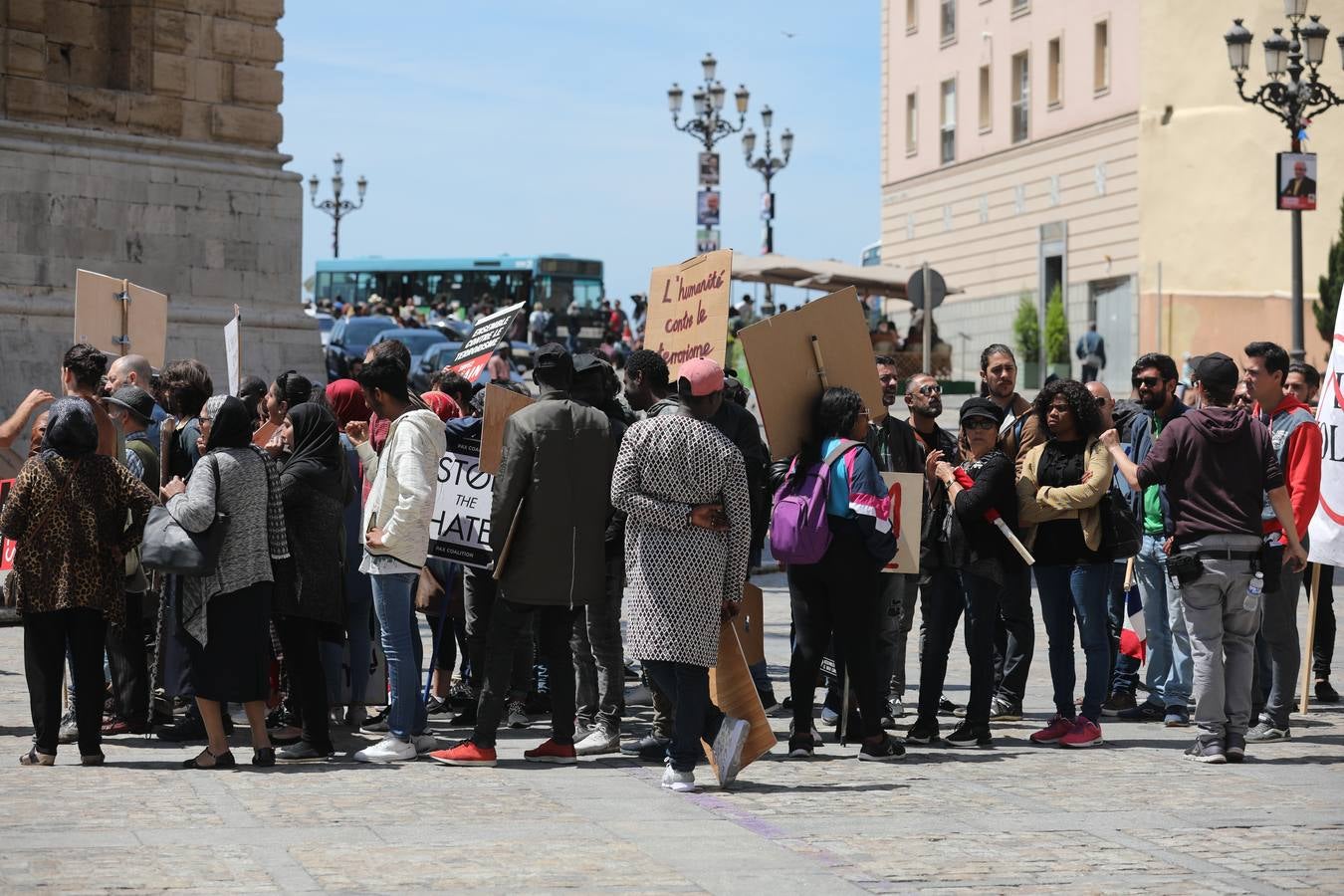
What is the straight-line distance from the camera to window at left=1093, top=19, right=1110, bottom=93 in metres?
44.5

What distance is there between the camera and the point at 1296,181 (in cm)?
2809

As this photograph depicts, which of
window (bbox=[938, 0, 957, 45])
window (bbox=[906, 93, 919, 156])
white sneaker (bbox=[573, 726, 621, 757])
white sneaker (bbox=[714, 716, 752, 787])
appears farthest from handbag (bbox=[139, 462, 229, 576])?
window (bbox=[906, 93, 919, 156])

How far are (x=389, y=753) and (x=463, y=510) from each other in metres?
1.37

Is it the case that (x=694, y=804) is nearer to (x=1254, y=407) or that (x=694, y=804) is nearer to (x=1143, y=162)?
(x=1254, y=407)

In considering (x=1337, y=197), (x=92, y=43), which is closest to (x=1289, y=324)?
(x=1337, y=197)

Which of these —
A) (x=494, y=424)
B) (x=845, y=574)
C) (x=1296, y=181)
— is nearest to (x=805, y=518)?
(x=845, y=574)

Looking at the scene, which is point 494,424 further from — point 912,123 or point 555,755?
point 912,123

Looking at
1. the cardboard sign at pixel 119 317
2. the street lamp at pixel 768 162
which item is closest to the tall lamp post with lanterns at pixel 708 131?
the street lamp at pixel 768 162

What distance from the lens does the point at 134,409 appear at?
1020 centimetres

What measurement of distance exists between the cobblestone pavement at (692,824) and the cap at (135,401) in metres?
1.60

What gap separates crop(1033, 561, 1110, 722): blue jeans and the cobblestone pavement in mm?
362

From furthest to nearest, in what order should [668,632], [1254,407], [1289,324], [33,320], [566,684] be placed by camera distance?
[1289,324] < [33,320] < [1254,407] < [566,684] < [668,632]

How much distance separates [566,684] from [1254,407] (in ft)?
13.6

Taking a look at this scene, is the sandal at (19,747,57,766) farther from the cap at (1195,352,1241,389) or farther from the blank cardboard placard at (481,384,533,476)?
the cap at (1195,352,1241,389)
